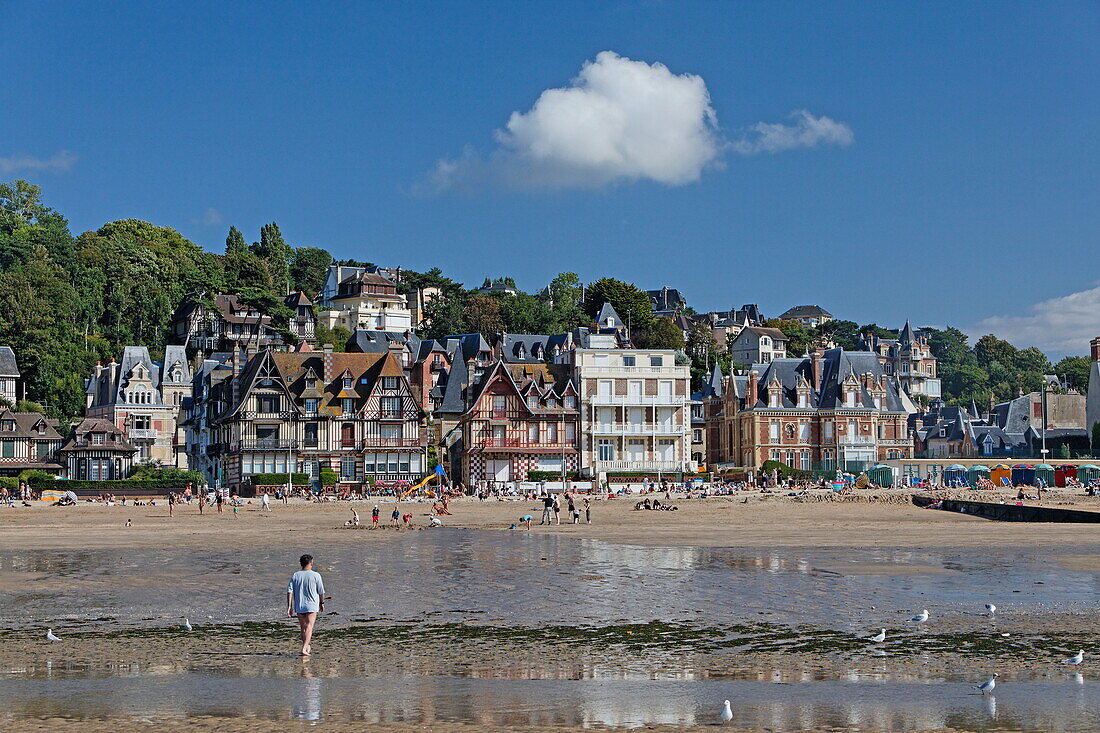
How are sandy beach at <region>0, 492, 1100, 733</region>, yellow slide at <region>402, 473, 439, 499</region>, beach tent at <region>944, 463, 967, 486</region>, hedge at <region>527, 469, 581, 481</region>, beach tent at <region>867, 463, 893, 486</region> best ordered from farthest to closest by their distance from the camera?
1. beach tent at <region>944, 463, 967, 486</region>
2. beach tent at <region>867, 463, 893, 486</region>
3. hedge at <region>527, 469, 581, 481</region>
4. yellow slide at <region>402, 473, 439, 499</region>
5. sandy beach at <region>0, 492, 1100, 733</region>

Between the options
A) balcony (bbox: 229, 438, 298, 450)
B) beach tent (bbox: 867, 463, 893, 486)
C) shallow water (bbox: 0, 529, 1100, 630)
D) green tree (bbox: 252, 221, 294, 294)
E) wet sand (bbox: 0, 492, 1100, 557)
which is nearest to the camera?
shallow water (bbox: 0, 529, 1100, 630)

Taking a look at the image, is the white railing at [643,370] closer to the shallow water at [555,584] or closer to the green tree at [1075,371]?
the shallow water at [555,584]

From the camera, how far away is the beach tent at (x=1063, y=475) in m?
85.5

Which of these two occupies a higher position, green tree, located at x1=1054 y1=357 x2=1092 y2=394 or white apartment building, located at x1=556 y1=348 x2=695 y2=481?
green tree, located at x1=1054 y1=357 x2=1092 y2=394

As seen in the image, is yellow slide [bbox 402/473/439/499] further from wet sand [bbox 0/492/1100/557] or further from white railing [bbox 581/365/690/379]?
white railing [bbox 581/365/690/379]

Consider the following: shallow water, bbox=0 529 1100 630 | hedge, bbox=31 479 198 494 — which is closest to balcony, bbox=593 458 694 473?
hedge, bbox=31 479 198 494

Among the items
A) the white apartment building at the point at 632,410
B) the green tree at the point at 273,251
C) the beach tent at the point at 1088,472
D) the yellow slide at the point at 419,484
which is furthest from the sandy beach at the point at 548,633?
the green tree at the point at 273,251

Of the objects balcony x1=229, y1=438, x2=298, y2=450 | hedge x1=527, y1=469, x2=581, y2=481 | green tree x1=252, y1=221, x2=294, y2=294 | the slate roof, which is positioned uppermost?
green tree x1=252, y1=221, x2=294, y2=294

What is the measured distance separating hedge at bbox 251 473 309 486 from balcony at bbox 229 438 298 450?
176 cm

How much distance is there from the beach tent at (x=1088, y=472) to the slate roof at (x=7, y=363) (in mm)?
84733

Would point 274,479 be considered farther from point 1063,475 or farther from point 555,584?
point 1063,475

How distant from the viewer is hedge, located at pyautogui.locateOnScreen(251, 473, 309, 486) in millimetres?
72500

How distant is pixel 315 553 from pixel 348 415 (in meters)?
43.1

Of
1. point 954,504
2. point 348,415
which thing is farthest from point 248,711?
point 348,415
